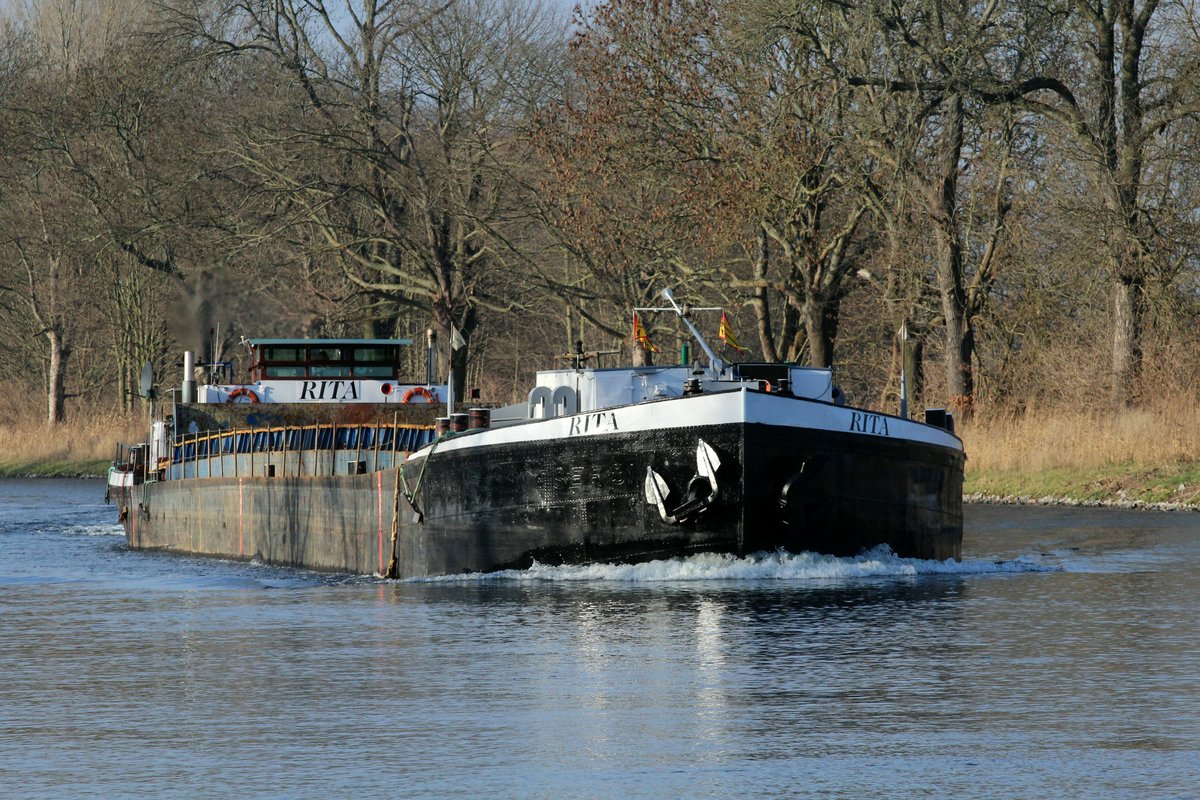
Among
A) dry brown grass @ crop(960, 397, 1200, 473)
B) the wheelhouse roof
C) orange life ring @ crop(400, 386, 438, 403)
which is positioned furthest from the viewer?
orange life ring @ crop(400, 386, 438, 403)

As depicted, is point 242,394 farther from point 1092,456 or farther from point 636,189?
point 1092,456

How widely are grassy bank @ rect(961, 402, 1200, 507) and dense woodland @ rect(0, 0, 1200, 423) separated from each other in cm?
130

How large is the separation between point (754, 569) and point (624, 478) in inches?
81.4

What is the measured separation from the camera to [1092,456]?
124ft

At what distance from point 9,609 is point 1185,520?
20350mm

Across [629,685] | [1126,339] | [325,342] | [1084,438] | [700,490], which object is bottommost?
[629,685]

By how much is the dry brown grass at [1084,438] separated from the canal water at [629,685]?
12962 millimetres

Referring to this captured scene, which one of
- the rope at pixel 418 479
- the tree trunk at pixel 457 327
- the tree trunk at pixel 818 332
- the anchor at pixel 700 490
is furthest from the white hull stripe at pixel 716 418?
the tree trunk at pixel 457 327

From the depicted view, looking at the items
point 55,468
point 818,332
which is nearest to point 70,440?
point 55,468

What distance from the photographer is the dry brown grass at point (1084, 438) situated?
36.6 meters

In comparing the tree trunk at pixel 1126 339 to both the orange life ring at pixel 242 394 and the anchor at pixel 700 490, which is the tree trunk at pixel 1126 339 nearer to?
the orange life ring at pixel 242 394

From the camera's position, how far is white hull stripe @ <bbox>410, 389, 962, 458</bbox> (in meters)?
22.5

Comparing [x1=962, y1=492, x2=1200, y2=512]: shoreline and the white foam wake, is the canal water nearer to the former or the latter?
the white foam wake

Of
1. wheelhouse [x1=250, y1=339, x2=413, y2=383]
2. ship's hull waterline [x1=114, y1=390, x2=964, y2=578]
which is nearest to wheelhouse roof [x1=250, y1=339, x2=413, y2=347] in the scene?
wheelhouse [x1=250, y1=339, x2=413, y2=383]
